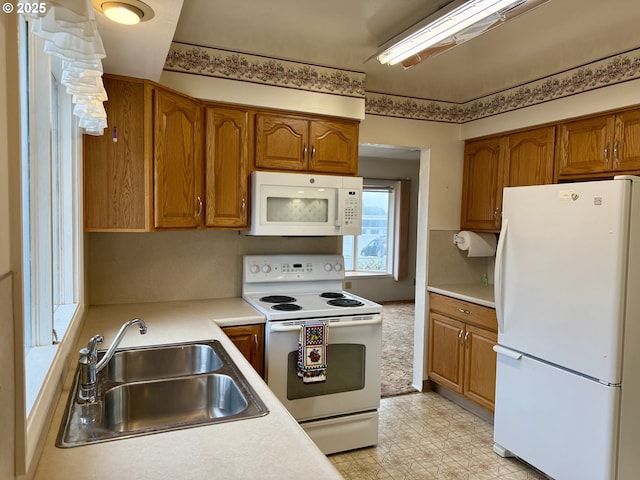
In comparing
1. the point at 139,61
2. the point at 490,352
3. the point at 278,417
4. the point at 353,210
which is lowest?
the point at 490,352

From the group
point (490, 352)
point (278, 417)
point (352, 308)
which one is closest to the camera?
point (278, 417)

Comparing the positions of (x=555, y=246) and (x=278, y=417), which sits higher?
(x=555, y=246)

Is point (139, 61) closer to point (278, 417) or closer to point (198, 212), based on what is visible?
point (198, 212)

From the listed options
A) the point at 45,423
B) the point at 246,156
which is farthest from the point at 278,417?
the point at 246,156

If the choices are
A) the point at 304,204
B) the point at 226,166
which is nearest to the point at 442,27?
the point at 304,204

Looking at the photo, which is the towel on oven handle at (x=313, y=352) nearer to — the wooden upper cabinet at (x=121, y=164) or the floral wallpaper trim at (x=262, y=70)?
the wooden upper cabinet at (x=121, y=164)

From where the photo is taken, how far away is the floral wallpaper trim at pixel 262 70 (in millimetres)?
2590

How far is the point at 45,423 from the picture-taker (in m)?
1.11

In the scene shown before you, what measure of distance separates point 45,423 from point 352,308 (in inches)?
71.3

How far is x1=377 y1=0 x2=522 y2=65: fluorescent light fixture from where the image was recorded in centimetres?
176

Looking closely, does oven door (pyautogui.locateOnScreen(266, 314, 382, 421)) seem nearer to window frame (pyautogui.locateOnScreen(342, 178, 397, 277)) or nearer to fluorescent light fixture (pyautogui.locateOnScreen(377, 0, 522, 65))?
fluorescent light fixture (pyautogui.locateOnScreen(377, 0, 522, 65))

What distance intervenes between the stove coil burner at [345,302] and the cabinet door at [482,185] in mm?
1341

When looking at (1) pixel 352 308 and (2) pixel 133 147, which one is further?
(1) pixel 352 308

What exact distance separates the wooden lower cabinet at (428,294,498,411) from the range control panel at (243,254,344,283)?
918mm
